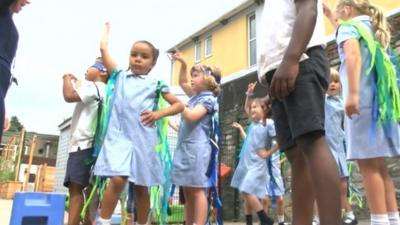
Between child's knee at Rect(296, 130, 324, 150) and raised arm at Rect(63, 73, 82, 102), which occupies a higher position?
raised arm at Rect(63, 73, 82, 102)

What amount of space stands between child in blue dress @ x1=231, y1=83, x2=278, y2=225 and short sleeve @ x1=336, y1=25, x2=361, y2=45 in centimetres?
195

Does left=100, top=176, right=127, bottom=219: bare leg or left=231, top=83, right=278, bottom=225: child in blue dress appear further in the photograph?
left=231, top=83, right=278, bottom=225: child in blue dress

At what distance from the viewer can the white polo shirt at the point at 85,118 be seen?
10.6ft

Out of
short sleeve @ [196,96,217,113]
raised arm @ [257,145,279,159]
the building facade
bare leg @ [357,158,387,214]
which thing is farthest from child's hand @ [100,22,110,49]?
the building facade

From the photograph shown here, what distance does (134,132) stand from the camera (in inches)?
112

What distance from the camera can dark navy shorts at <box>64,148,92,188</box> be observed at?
10.1 ft

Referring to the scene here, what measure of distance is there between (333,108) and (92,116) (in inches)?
101

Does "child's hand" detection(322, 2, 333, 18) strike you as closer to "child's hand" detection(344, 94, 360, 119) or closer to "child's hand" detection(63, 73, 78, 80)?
"child's hand" detection(344, 94, 360, 119)

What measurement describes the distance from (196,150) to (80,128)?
0.96 meters

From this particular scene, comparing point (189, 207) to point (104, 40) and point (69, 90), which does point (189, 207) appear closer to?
point (69, 90)

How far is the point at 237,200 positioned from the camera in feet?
24.9

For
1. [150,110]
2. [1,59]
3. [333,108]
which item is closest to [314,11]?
[1,59]

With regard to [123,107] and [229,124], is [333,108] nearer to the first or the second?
[123,107]

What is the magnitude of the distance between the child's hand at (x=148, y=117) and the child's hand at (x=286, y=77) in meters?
1.29
